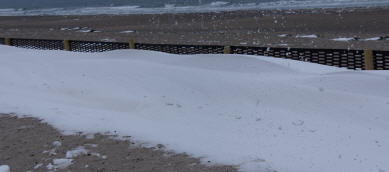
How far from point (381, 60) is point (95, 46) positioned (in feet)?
36.7

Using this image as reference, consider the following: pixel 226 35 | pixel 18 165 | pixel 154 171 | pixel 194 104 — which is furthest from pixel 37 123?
pixel 226 35

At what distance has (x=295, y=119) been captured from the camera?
7.45 meters

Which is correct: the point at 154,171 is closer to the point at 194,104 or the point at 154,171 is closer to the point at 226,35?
the point at 194,104

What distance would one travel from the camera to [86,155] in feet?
22.1

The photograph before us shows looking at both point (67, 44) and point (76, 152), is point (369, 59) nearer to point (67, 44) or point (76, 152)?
point (76, 152)

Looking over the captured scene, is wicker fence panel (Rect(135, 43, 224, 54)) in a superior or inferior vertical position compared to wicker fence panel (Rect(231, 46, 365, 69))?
inferior

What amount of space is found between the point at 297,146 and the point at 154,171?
6.01 feet

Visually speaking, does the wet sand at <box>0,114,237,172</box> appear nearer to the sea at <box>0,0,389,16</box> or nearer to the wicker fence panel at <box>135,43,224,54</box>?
the wicker fence panel at <box>135,43,224,54</box>

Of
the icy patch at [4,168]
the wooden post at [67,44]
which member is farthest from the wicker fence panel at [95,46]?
the icy patch at [4,168]

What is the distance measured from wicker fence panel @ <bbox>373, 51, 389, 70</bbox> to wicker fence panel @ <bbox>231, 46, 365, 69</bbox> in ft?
1.19

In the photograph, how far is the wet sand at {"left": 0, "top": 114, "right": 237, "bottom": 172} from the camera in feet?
20.2

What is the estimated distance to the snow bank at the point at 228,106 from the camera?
624 centimetres

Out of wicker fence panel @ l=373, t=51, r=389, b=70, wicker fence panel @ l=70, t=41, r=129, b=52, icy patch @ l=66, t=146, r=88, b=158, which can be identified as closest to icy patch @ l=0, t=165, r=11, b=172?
icy patch @ l=66, t=146, r=88, b=158

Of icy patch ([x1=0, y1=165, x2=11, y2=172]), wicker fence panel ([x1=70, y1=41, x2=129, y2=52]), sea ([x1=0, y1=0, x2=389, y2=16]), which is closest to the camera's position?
icy patch ([x1=0, y1=165, x2=11, y2=172])
